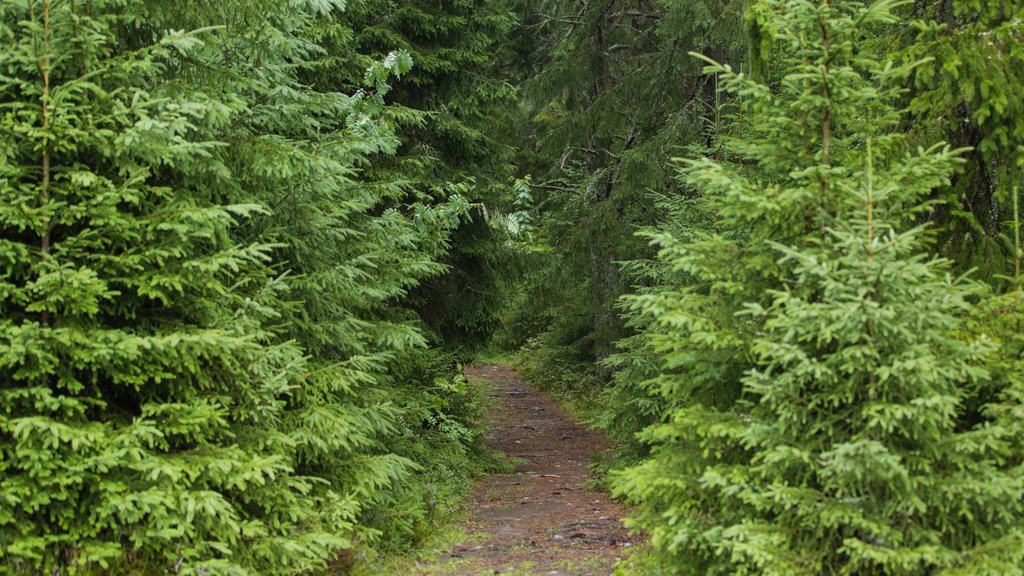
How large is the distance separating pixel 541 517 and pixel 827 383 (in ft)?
18.9

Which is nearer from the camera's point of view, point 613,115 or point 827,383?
point 827,383

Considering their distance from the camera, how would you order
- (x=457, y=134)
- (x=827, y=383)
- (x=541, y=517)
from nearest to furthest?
(x=827, y=383) → (x=541, y=517) → (x=457, y=134)

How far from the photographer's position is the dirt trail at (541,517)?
23.5 ft

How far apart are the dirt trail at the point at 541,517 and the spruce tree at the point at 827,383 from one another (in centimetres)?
223

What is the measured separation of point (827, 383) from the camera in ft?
14.8

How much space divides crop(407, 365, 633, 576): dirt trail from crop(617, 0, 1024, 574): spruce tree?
2233 millimetres

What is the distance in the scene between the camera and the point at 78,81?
499 cm

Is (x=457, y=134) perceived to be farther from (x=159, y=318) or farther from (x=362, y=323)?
(x=159, y=318)

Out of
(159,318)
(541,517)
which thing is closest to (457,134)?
(541,517)

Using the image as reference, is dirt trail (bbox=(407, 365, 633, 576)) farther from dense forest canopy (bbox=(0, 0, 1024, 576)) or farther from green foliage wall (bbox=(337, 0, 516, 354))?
green foliage wall (bbox=(337, 0, 516, 354))

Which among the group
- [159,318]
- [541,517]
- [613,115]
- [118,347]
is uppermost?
[613,115]

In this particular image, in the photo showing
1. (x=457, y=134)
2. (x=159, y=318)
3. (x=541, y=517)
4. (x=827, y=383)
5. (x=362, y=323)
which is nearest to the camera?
(x=827, y=383)

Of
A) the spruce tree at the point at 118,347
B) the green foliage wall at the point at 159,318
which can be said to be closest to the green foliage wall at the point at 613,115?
the green foliage wall at the point at 159,318

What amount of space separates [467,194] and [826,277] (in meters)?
8.72
